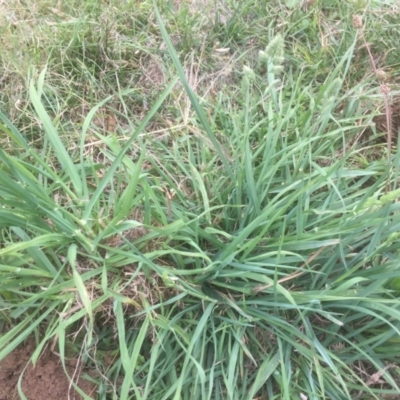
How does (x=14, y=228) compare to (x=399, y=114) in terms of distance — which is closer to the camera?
(x=14, y=228)

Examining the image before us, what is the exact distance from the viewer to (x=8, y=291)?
3.90 feet

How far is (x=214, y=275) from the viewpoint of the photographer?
118cm

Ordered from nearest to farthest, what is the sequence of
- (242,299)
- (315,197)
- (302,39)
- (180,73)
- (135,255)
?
1. (180,73)
2. (135,255)
3. (242,299)
4. (315,197)
5. (302,39)

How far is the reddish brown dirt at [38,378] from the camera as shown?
3.95 feet

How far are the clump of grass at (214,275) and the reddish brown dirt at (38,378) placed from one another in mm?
45

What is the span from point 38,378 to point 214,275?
550mm

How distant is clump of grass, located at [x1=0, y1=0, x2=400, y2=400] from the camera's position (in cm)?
111

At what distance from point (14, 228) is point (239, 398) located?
0.73 meters

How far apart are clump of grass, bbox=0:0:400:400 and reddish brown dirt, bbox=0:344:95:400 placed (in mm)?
45

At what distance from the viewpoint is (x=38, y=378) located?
3.97 feet

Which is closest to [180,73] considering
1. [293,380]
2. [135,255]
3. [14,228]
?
[135,255]

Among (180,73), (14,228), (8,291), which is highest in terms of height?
(180,73)

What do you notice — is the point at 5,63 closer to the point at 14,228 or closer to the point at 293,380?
the point at 14,228

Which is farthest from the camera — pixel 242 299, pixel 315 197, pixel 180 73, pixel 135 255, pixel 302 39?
pixel 302 39
